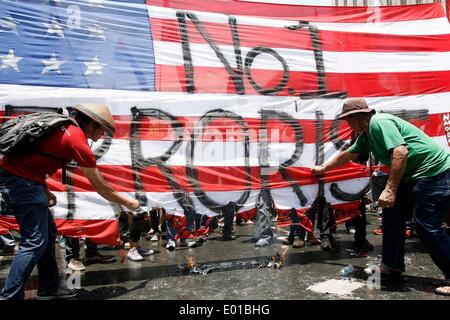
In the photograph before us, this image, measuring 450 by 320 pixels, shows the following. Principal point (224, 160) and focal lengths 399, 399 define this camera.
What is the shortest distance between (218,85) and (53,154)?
200 centimetres

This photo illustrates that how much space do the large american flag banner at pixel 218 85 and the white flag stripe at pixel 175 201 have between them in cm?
1

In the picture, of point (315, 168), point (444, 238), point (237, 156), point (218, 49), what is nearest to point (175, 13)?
point (218, 49)

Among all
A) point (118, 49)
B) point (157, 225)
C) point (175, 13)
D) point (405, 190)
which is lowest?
point (157, 225)

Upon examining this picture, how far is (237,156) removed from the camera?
4.35 metres

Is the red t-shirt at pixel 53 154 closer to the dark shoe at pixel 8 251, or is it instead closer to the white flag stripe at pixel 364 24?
the white flag stripe at pixel 364 24

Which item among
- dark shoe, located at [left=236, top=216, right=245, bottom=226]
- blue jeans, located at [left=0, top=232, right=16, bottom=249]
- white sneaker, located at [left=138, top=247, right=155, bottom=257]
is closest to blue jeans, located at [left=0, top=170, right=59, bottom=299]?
white sneaker, located at [left=138, top=247, right=155, bottom=257]

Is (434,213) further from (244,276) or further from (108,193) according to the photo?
(108,193)

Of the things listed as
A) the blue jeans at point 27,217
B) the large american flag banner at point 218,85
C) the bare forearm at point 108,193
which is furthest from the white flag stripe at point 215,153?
the blue jeans at point 27,217

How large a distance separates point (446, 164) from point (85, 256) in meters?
4.10

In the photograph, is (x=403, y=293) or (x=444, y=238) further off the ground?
(x=444, y=238)

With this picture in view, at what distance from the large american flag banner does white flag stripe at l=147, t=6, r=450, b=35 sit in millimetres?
15

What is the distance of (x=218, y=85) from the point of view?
4.37 meters

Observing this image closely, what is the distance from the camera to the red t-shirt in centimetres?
296
